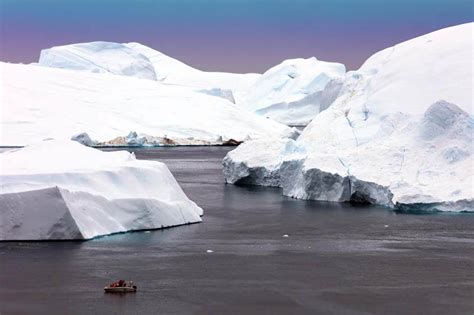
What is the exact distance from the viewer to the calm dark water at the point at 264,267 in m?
12.6

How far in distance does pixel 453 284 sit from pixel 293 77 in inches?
3093

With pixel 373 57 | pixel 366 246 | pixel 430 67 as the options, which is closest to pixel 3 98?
pixel 373 57

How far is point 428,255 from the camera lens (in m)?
16.5

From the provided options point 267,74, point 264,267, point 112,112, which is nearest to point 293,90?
point 267,74

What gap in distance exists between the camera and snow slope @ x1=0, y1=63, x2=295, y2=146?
53.3m

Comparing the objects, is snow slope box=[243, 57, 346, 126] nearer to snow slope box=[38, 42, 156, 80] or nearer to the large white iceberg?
snow slope box=[38, 42, 156, 80]

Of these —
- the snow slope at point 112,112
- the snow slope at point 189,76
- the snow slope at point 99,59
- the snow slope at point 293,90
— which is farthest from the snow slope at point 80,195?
the snow slope at point 189,76

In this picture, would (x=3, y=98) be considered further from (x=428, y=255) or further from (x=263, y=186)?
(x=428, y=255)

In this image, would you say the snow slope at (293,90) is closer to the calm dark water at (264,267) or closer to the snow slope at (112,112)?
Result: the snow slope at (112,112)

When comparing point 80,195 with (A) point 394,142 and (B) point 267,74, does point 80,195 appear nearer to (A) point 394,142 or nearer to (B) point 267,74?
(A) point 394,142

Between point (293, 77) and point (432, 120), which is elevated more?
point (293, 77)

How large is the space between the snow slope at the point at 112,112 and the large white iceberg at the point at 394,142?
2371 cm

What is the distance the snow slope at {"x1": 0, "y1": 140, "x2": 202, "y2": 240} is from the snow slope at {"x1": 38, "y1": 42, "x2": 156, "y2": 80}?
2438 inches

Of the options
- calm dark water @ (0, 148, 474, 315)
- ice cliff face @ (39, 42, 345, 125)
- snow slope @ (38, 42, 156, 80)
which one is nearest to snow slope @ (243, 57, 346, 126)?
ice cliff face @ (39, 42, 345, 125)
